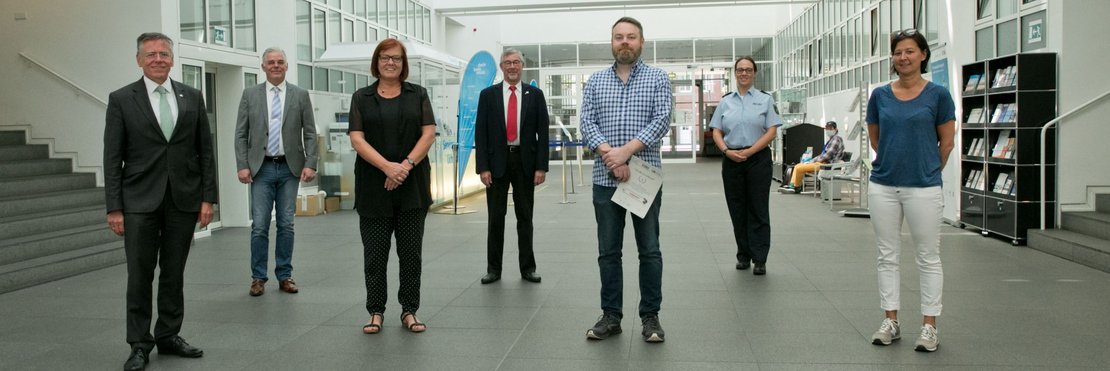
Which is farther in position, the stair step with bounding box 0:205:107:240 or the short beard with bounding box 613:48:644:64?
the stair step with bounding box 0:205:107:240

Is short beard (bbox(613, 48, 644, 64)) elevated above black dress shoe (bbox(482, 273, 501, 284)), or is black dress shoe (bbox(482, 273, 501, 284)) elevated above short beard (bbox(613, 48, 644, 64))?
short beard (bbox(613, 48, 644, 64))

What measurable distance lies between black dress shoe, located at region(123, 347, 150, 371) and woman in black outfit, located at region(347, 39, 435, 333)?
3.45ft

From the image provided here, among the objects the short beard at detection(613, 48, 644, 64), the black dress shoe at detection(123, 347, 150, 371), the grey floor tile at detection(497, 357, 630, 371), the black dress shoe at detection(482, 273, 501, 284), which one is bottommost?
the grey floor tile at detection(497, 357, 630, 371)

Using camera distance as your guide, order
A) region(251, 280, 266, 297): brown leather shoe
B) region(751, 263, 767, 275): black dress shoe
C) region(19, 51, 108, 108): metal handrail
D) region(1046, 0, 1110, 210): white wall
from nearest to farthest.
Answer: region(251, 280, 266, 297): brown leather shoe < region(751, 263, 767, 275): black dress shoe < region(1046, 0, 1110, 210): white wall < region(19, 51, 108, 108): metal handrail

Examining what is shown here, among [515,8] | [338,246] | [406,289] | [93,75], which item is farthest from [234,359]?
[515,8]

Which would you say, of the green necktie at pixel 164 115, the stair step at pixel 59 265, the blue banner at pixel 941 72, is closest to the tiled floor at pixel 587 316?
the stair step at pixel 59 265

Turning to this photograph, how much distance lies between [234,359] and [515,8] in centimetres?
1591

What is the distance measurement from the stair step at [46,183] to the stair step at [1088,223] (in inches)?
347

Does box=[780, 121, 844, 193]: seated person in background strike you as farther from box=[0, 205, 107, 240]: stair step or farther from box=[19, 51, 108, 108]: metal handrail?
box=[0, 205, 107, 240]: stair step

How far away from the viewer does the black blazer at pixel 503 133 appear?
6.11 m

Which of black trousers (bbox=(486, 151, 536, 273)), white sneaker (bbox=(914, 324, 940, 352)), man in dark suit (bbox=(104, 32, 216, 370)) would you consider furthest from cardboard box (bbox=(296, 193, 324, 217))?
white sneaker (bbox=(914, 324, 940, 352))

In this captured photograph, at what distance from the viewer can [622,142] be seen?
434cm

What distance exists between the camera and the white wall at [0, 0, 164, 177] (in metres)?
8.77

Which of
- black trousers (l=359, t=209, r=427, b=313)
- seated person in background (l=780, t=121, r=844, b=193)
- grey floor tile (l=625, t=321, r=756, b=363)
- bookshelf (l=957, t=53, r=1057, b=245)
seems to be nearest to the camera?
grey floor tile (l=625, t=321, r=756, b=363)
